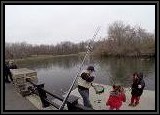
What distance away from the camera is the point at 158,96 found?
444cm

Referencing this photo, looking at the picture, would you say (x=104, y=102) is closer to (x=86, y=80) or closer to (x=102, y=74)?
(x=86, y=80)

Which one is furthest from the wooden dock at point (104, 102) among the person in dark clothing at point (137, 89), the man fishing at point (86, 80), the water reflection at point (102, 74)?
the water reflection at point (102, 74)

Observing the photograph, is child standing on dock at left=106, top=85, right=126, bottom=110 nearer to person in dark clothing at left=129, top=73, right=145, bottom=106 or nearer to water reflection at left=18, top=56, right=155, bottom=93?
person in dark clothing at left=129, top=73, right=145, bottom=106

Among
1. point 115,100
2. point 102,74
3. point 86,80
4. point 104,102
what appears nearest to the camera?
point 86,80

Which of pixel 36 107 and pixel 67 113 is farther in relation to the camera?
pixel 36 107

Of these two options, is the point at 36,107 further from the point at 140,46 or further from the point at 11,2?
the point at 140,46

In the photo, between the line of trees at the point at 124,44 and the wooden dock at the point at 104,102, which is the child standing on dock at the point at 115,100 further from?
the line of trees at the point at 124,44

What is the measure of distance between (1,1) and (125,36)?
4513 cm

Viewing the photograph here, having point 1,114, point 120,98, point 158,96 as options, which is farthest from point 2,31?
point 120,98

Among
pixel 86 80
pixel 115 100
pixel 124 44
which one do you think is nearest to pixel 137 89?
pixel 115 100

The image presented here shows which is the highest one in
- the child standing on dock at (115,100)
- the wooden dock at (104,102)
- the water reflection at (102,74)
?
the child standing on dock at (115,100)

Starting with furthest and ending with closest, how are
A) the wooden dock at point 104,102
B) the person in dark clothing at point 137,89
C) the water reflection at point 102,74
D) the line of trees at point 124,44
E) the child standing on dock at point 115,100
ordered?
the line of trees at point 124,44 < the water reflection at point 102,74 < the person in dark clothing at point 137,89 < the wooden dock at point 104,102 < the child standing on dock at point 115,100

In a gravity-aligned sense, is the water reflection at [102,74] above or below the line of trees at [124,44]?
below

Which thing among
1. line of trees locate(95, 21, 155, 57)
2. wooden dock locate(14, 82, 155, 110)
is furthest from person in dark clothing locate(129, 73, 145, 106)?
line of trees locate(95, 21, 155, 57)
